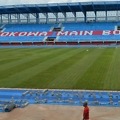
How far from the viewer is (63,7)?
78812 millimetres

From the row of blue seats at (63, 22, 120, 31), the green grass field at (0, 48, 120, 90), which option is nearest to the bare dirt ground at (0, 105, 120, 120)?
the green grass field at (0, 48, 120, 90)

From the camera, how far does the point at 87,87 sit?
20.5m

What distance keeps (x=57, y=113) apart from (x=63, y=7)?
2589 inches

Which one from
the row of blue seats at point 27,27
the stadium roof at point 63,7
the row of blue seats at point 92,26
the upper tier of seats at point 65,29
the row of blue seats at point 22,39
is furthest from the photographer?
the row of blue seats at point 27,27

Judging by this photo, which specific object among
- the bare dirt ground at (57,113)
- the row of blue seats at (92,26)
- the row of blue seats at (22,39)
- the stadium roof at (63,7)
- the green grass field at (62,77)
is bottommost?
the row of blue seats at (22,39)

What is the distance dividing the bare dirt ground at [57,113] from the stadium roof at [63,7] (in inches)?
2396

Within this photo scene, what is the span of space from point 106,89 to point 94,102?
3134 mm

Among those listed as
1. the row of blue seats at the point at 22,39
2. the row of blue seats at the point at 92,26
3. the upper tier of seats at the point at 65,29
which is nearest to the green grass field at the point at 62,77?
the upper tier of seats at the point at 65,29

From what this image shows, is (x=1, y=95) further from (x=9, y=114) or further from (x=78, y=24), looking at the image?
(x=78, y=24)

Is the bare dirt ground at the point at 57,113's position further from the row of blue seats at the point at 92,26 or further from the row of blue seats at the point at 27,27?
the row of blue seats at the point at 27,27

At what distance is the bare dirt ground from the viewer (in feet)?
46.7

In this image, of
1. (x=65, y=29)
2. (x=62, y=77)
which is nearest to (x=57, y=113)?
(x=62, y=77)

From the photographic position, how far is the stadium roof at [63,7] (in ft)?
247

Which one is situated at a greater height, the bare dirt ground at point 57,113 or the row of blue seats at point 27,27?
the bare dirt ground at point 57,113
